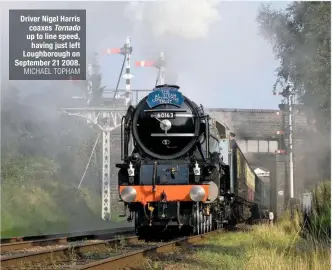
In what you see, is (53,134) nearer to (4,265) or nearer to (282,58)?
(282,58)

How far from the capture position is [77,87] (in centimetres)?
2286

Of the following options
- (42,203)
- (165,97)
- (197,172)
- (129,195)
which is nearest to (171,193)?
(197,172)

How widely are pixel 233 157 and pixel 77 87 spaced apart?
1016 centimetres

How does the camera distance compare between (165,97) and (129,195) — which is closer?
(129,195)

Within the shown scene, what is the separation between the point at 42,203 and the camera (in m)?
19.3

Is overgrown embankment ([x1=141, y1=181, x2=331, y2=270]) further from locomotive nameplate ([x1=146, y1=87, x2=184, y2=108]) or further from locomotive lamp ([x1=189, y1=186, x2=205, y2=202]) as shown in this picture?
locomotive nameplate ([x1=146, y1=87, x2=184, y2=108])

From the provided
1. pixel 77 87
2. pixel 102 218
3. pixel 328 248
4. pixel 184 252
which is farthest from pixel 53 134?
pixel 328 248

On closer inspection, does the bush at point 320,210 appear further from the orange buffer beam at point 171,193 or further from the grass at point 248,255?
the orange buffer beam at point 171,193

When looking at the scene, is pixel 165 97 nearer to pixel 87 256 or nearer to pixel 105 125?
pixel 87 256

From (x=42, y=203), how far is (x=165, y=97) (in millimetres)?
9818

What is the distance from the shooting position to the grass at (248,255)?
6000 mm

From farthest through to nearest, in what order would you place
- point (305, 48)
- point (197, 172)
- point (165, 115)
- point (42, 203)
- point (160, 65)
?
point (42, 203) < point (160, 65) < point (305, 48) < point (165, 115) < point (197, 172)

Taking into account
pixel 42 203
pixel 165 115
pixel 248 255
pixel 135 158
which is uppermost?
pixel 165 115

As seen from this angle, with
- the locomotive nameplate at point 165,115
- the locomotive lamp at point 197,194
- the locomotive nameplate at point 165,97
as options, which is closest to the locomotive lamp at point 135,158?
the locomotive nameplate at point 165,115
